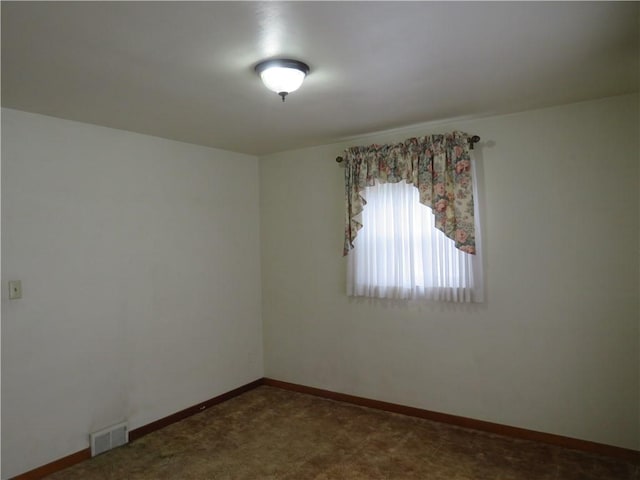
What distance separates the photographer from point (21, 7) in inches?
64.1

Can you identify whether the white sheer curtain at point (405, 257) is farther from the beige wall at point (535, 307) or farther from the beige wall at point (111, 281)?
the beige wall at point (111, 281)

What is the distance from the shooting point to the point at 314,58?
216cm

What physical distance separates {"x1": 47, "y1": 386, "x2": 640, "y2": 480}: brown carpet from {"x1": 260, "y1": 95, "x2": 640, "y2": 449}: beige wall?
0.26 metres

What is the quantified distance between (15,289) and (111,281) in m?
0.65

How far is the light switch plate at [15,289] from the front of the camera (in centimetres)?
279

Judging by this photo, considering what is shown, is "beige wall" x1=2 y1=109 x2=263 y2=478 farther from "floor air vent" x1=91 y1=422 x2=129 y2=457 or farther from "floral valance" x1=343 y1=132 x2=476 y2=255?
"floral valance" x1=343 y1=132 x2=476 y2=255

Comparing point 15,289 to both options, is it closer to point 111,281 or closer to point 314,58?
point 111,281

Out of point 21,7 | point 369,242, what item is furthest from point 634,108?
point 21,7

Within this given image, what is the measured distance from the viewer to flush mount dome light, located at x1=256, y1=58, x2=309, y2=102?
218cm

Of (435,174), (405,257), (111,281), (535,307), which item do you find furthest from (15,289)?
(535,307)

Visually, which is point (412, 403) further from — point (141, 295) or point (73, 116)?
point (73, 116)

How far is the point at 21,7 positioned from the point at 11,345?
2135 mm

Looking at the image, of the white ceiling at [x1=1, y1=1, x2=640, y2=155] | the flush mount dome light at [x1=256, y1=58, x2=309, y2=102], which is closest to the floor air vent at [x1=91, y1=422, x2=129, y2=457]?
the white ceiling at [x1=1, y1=1, x2=640, y2=155]

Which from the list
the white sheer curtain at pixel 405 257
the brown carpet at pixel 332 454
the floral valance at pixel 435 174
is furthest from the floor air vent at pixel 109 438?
the floral valance at pixel 435 174
